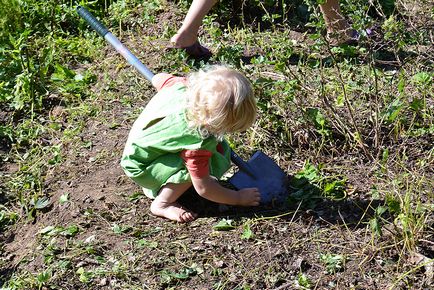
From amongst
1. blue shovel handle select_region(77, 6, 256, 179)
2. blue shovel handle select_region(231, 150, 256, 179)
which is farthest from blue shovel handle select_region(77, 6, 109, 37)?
blue shovel handle select_region(231, 150, 256, 179)

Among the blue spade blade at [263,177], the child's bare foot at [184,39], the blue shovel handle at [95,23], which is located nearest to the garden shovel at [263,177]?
the blue spade blade at [263,177]

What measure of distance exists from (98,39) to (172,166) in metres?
1.98

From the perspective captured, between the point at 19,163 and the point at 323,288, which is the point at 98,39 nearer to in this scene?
the point at 19,163

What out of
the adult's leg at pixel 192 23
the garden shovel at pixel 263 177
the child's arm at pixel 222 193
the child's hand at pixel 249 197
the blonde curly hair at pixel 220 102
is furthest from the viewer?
the adult's leg at pixel 192 23

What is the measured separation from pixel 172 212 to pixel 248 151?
61 cm

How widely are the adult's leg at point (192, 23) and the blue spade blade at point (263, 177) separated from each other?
1.18 m

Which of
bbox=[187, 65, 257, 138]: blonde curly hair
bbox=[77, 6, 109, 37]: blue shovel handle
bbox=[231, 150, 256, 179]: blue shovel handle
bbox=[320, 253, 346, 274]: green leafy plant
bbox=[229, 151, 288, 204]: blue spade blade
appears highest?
bbox=[187, 65, 257, 138]: blonde curly hair

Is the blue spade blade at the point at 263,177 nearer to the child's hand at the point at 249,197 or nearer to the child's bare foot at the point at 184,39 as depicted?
the child's hand at the point at 249,197

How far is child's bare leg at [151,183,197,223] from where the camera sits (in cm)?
344

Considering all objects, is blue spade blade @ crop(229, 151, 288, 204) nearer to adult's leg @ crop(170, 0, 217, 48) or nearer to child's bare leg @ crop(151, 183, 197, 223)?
child's bare leg @ crop(151, 183, 197, 223)

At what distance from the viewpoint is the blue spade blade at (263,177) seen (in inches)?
140

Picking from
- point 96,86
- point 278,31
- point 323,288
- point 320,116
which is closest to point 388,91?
point 320,116

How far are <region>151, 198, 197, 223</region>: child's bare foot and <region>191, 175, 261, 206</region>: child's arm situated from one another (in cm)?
17

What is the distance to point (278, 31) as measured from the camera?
192 inches
